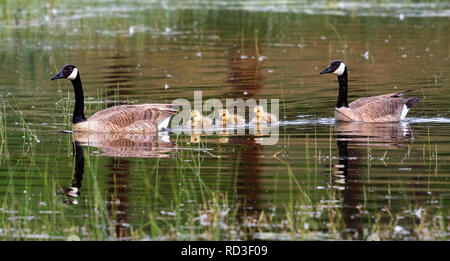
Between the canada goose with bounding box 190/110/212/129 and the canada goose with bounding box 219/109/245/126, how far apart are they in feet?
0.76

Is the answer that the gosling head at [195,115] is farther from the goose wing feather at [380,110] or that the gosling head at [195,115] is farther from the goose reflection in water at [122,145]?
the goose wing feather at [380,110]

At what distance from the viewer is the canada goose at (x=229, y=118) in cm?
1466

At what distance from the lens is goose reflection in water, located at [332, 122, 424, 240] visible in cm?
882

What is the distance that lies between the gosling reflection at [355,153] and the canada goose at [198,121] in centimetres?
204

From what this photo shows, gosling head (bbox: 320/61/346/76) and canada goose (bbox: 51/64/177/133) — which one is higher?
gosling head (bbox: 320/61/346/76)

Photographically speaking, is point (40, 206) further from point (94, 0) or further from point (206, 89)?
point (94, 0)

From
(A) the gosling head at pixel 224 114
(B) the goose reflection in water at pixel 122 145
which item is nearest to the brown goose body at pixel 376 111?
(A) the gosling head at pixel 224 114

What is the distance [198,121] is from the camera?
1447 centimetres

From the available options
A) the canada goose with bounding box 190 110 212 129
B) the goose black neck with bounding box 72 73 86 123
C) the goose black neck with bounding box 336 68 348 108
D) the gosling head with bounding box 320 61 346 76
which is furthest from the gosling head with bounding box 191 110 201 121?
the gosling head with bounding box 320 61 346 76

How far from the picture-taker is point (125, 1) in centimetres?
4000

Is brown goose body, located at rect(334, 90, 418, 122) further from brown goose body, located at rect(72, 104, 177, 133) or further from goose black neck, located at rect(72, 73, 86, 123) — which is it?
goose black neck, located at rect(72, 73, 86, 123)

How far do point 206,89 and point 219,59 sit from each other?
4945mm
